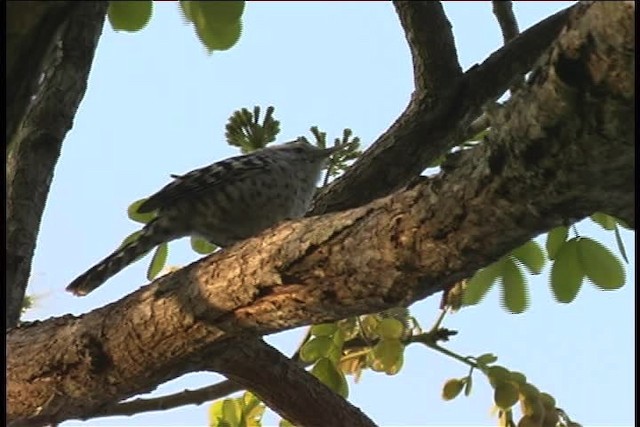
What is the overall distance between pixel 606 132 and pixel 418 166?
1.19 m

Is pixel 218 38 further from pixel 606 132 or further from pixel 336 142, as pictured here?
pixel 336 142

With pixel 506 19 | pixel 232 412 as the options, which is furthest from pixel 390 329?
pixel 506 19

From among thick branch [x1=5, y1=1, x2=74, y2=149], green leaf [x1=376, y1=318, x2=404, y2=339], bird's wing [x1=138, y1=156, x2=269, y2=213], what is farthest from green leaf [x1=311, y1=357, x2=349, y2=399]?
thick branch [x1=5, y1=1, x2=74, y2=149]

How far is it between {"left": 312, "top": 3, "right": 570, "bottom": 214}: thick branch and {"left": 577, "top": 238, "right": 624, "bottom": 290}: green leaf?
43 centimetres

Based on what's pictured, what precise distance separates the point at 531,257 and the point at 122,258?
1.47 meters

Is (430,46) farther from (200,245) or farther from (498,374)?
(200,245)

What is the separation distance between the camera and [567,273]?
256 cm

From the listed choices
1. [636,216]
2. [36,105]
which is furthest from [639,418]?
[36,105]

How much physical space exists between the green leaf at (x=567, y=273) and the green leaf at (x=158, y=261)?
4.54ft

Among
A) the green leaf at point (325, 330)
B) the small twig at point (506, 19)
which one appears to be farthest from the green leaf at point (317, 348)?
the small twig at point (506, 19)

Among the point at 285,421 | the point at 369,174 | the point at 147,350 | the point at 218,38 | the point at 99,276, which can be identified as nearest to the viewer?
the point at 218,38

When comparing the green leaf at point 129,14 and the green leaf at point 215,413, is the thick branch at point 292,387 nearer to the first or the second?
the green leaf at point 215,413

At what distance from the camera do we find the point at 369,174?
2.64 meters

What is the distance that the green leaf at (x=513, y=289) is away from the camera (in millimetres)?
2660
